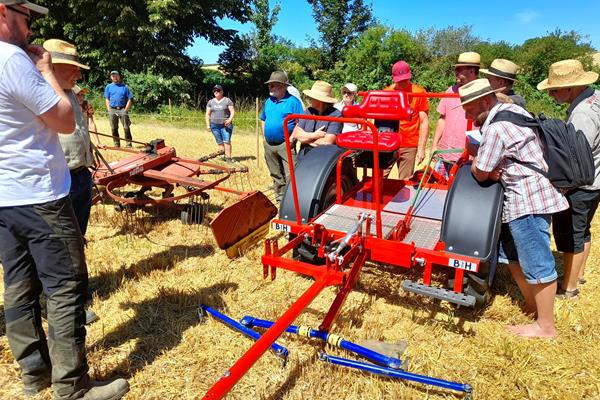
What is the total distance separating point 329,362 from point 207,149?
9.00 m

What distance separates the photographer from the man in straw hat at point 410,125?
203 inches

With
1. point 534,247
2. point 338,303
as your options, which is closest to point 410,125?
point 534,247

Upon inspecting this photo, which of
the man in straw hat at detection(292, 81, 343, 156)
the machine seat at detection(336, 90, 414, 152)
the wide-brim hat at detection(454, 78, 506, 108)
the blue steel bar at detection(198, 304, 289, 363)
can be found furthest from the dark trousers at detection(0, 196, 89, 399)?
the man in straw hat at detection(292, 81, 343, 156)

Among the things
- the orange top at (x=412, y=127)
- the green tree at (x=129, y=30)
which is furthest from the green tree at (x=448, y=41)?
the orange top at (x=412, y=127)

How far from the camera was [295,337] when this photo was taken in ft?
10.1

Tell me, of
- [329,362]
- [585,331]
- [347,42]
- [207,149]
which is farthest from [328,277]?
[347,42]

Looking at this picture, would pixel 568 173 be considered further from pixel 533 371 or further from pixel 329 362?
pixel 329 362

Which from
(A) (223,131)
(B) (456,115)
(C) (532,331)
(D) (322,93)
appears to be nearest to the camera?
(C) (532,331)

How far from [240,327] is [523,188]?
2092 millimetres

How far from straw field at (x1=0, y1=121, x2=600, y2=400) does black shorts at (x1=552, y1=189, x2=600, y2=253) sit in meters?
0.49

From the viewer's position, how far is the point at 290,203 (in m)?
3.80

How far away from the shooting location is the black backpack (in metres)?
2.82

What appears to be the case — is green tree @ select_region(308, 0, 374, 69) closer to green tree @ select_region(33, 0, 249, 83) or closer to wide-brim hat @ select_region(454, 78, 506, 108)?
green tree @ select_region(33, 0, 249, 83)

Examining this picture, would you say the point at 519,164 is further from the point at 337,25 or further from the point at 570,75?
the point at 337,25
